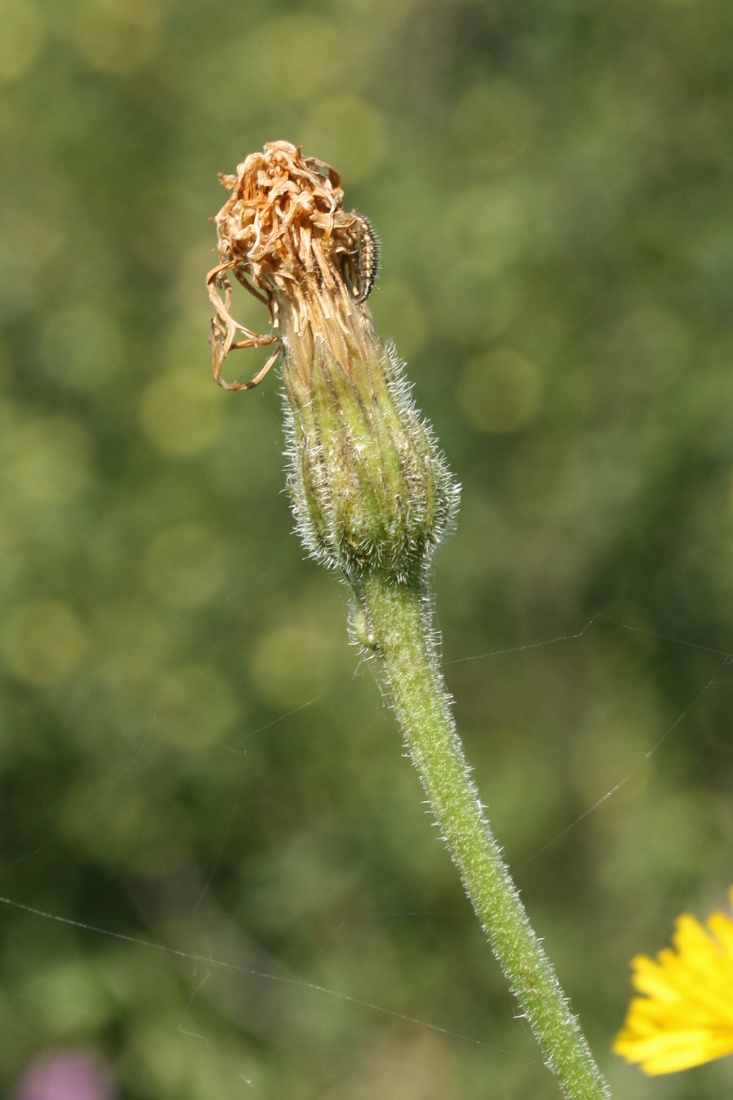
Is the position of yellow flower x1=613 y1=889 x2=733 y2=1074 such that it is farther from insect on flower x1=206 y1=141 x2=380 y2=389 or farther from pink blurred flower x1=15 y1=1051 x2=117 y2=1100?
pink blurred flower x1=15 y1=1051 x2=117 y2=1100

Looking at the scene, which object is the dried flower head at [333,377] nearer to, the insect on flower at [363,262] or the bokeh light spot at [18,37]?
the insect on flower at [363,262]

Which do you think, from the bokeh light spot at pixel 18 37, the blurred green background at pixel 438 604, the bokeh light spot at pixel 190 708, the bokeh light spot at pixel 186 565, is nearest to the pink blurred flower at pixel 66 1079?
the blurred green background at pixel 438 604

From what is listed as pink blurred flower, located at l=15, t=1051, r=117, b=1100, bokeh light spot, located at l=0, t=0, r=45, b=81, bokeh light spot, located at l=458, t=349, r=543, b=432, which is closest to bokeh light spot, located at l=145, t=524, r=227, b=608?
bokeh light spot, located at l=458, t=349, r=543, b=432

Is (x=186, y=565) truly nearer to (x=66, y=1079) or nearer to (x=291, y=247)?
(x=66, y=1079)

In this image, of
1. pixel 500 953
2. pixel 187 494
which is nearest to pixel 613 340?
pixel 187 494

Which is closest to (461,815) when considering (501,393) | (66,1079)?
(66,1079)

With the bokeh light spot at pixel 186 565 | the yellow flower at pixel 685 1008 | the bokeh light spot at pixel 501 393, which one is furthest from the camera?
the bokeh light spot at pixel 501 393
